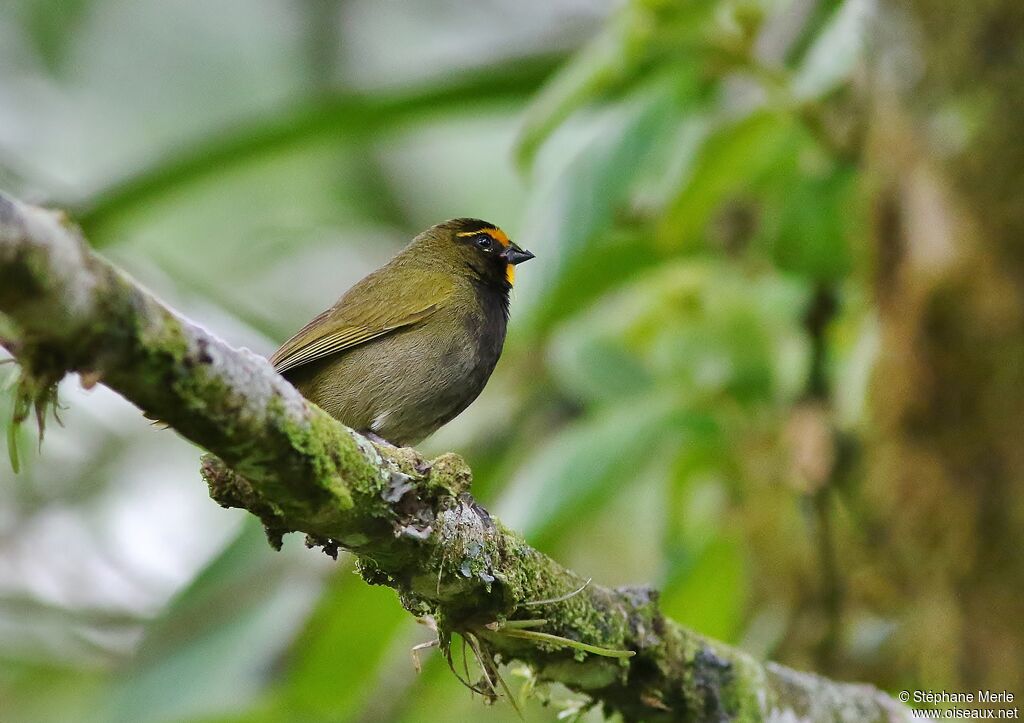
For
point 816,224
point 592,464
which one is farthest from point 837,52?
point 592,464

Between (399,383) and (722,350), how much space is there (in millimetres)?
1221

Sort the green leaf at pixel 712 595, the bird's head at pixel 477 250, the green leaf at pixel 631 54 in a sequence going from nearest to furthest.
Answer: the green leaf at pixel 631 54 < the green leaf at pixel 712 595 < the bird's head at pixel 477 250

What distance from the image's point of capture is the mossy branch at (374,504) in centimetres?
191

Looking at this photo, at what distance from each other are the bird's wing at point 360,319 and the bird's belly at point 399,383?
2.2 inches

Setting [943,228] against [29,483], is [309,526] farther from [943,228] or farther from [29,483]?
[29,483]

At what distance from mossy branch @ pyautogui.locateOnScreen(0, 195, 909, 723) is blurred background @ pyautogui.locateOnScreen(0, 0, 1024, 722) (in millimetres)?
313

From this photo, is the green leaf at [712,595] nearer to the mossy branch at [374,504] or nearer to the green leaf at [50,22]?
the mossy branch at [374,504]

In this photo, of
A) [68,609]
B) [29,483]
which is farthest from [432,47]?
[68,609]

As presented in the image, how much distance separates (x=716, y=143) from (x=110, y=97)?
979cm

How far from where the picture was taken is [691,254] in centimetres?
510

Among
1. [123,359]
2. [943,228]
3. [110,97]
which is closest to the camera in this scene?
[123,359]

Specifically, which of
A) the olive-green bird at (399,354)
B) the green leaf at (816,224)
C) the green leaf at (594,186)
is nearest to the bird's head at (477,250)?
the olive-green bird at (399,354)

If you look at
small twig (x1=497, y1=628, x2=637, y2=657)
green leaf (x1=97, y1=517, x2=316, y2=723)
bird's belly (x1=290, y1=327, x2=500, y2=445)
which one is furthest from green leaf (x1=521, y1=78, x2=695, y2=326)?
green leaf (x1=97, y1=517, x2=316, y2=723)

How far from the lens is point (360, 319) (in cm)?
475
